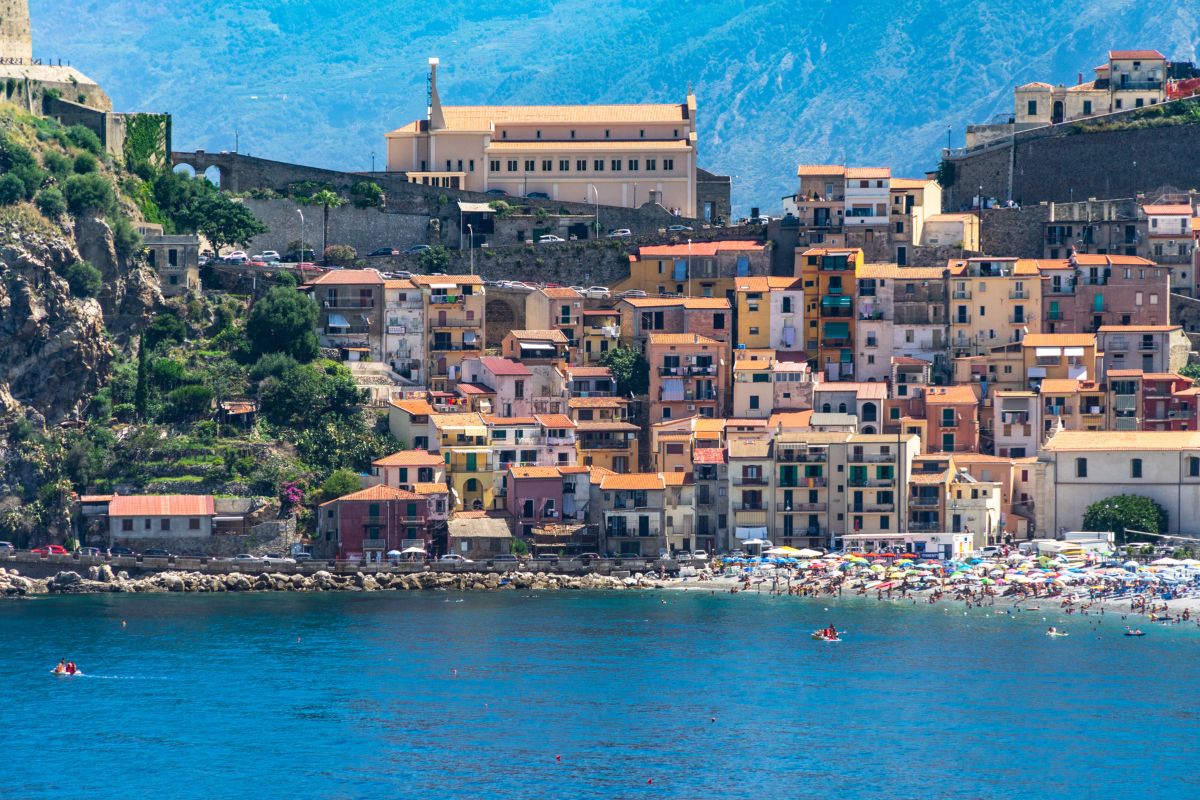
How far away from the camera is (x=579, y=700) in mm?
76688

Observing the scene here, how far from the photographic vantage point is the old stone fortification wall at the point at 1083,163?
11488 centimetres

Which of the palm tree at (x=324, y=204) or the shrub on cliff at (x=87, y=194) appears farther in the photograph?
the palm tree at (x=324, y=204)

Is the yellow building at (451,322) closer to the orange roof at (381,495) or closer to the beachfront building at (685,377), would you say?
the beachfront building at (685,377)

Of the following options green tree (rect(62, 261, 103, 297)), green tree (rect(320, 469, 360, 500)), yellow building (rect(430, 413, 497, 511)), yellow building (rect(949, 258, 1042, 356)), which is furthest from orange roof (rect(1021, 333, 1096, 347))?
green tree (rect(62, 261, 103, 297))

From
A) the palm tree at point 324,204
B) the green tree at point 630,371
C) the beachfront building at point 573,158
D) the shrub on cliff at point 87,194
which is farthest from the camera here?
the beachfront building at point 573,158

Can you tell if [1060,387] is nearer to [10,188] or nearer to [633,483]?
[633,483]

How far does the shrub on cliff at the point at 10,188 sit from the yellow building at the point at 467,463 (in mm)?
17571

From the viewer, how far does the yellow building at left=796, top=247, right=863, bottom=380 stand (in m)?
106

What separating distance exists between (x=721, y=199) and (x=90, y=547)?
36.9 m

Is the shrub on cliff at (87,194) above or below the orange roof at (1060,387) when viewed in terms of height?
above

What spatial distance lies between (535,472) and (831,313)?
15.5 meters

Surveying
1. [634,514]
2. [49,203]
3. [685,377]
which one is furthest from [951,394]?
[49,203]

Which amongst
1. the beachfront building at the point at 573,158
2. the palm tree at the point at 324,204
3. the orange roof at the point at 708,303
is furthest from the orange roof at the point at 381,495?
the beachfront building at the point at 573,158

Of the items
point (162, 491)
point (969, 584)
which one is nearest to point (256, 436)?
point (162, 491)
